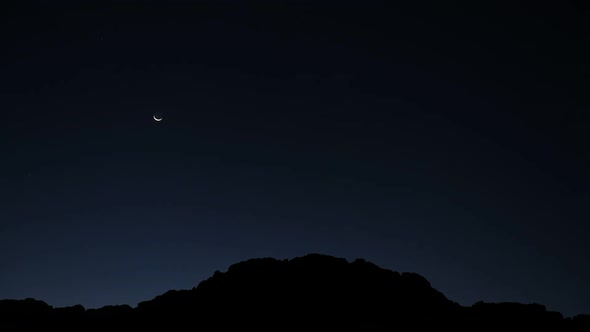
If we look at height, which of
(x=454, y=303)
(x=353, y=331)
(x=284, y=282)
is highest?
(x=284, y=282)

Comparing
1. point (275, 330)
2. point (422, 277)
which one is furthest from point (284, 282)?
point (422, 277)

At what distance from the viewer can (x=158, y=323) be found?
63.0 metres

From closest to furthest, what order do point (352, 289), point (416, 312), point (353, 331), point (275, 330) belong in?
point (353, 331) < point (275, 330) < point (416, 312) < point (352, 289)

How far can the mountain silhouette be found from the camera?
55.8 metres

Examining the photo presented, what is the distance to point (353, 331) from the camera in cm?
4872

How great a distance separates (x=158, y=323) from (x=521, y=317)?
2090 inches

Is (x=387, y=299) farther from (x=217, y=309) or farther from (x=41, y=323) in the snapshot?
(x=41, y=323)

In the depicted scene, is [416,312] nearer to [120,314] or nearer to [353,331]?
[353,331]

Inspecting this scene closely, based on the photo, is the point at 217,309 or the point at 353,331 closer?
the point at 353,331

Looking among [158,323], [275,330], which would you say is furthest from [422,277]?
[158,323]

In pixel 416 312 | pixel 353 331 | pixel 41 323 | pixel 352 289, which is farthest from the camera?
pixel 41 323

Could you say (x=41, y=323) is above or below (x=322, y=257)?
below

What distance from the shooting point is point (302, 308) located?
61781mm

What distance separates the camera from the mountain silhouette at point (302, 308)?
5584 cm
